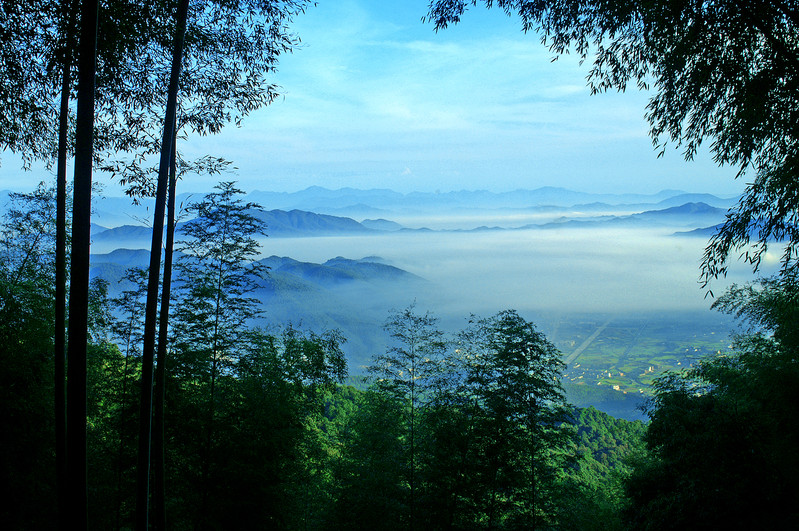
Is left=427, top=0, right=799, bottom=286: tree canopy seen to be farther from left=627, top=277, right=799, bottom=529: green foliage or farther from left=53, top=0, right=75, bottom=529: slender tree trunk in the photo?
left=53, top=0, right=75, bottom=529: slender tree trunk

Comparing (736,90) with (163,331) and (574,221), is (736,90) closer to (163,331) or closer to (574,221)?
(163,331)

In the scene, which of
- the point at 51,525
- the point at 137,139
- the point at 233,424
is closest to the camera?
the point at 137,139

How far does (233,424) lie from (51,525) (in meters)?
2.45

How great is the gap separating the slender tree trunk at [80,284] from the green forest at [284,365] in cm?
105

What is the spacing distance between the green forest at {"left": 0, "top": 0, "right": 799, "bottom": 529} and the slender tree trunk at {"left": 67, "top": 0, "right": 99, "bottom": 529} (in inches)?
41.4

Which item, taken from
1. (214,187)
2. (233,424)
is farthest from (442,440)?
(214,187)

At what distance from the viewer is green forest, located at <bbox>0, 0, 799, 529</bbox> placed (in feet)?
11.1

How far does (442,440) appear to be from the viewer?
20.4 feet

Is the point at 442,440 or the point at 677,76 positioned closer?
the point at 677,76

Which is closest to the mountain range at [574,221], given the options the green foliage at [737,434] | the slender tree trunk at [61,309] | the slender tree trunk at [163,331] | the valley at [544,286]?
the valley at [544,286]

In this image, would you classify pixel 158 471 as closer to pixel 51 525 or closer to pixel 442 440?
pixel 51 525

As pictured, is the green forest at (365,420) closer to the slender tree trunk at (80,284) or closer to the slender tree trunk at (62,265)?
the slender tree trunk at (62,265)

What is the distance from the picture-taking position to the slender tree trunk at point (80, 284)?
2418 mm

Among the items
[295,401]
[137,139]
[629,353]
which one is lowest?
[629,353]
